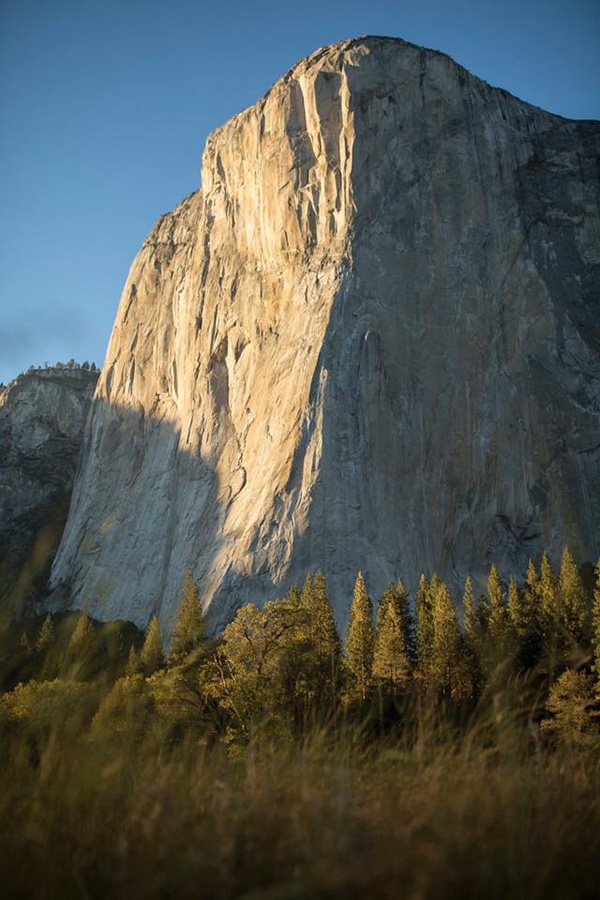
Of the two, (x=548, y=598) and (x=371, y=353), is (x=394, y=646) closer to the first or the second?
(x=548, y=598)

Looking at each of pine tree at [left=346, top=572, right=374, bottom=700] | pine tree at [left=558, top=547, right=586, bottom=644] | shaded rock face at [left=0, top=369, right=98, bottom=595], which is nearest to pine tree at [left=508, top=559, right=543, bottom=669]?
pine tree at [left=558, top=547, right=586, bottom=644]

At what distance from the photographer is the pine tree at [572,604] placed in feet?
88.9

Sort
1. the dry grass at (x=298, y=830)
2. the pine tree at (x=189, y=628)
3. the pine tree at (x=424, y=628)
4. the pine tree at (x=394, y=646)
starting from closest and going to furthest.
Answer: the dry grass at (x=298, y=830)
the pine tree at (x=394, y=646)
the pine tree at (x=424, y=628)
the pine tree at (x=189, y=628)

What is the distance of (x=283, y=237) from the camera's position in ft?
198

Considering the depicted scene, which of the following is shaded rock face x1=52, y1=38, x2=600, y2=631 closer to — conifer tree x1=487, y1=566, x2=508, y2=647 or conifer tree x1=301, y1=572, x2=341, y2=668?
conifer tree x1=301, y1=572, x2=341, y2=668

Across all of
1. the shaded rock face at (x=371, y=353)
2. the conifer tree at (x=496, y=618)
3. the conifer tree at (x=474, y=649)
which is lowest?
the conifer tree at (x=474, y=649)

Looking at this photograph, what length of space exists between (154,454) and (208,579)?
1967 centimetres

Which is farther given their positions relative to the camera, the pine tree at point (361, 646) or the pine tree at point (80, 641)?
the pine tree at point (361, 646)

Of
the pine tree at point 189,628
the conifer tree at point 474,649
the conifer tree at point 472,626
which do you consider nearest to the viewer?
the conifer tree at point 474,649

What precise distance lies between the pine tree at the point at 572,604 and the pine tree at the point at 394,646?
5.78 meters

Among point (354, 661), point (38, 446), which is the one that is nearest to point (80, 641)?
point (354, 661)

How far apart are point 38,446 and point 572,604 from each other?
73103 mm

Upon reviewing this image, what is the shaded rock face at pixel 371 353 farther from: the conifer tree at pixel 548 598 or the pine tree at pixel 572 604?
the pine tree at pixel 572 604

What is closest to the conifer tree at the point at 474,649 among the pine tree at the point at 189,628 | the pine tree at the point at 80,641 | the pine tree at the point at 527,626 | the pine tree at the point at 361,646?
the pine tree at the point at 527,626
